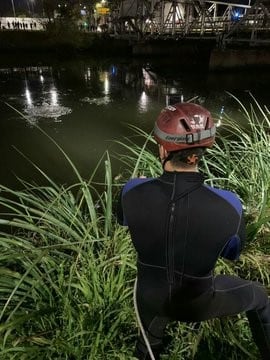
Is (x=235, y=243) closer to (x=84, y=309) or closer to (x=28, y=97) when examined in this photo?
(x=84, y=309)

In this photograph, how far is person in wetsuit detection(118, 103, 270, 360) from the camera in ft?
4.80

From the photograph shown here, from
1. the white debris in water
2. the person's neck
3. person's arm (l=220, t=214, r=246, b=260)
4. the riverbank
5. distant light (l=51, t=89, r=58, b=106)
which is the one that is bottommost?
the white debris in water

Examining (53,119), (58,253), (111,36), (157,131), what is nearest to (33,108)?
(53,119)

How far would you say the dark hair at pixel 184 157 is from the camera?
151 cm

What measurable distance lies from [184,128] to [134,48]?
2876 cm

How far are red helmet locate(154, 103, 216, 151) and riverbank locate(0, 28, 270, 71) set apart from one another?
21.3m

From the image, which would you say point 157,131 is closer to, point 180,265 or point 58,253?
point 180,265

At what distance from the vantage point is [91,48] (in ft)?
89.0

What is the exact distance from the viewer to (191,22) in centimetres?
2817

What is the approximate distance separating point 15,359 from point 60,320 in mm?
371

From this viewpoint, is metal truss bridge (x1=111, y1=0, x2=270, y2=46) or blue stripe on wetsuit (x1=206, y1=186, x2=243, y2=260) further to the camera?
metal truss bridge (x1=111, y1=0, x2=270, y2=46)

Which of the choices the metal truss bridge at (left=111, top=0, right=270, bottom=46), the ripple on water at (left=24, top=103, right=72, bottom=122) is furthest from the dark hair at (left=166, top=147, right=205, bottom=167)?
the metal truss bridge at (left=111, top=0, right=270, bottom=46)

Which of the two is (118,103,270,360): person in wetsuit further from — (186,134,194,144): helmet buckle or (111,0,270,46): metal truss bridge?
(111,0,270,46): metal truss bridge

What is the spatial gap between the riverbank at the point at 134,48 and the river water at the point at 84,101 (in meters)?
1.26
